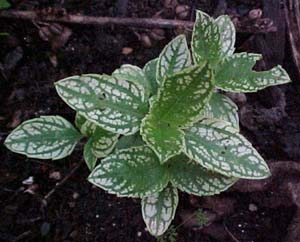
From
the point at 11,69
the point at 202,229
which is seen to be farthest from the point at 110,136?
the point at 11,69

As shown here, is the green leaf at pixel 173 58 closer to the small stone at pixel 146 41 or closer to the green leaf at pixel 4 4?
the small stone at pixel 146 41

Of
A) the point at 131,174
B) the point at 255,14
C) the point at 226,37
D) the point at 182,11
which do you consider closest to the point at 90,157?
the point at 131,174

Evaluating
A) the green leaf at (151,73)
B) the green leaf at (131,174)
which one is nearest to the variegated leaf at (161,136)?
the green leaf at (131,174)

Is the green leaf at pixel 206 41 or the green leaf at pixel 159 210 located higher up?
the green leaf at pixel 206 41

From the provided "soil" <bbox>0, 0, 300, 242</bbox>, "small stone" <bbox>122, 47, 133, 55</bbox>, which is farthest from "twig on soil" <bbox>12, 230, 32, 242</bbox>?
"small stone" <bbox>122, 47, 133, 55</bbox>

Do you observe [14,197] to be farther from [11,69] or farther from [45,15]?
[45,15]
